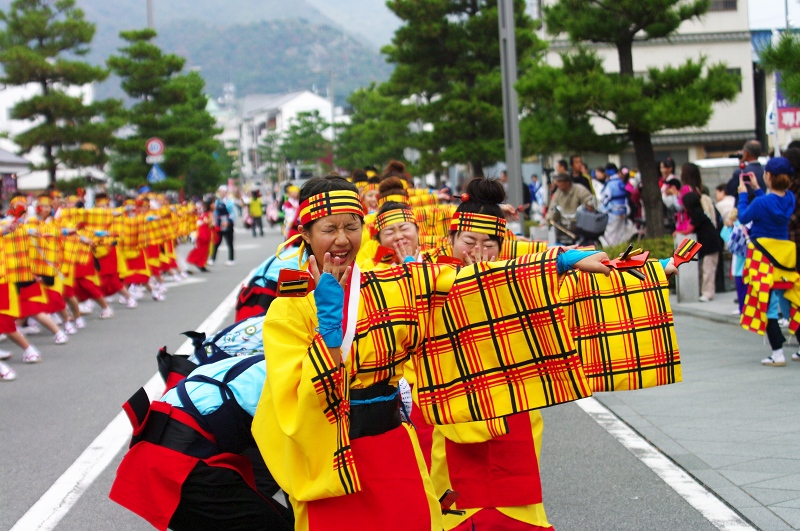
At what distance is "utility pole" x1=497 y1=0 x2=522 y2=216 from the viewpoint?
17.0 meters

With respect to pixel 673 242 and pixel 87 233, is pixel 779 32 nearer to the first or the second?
pixel 673 242

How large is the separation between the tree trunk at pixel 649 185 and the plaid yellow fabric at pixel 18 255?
9.68m

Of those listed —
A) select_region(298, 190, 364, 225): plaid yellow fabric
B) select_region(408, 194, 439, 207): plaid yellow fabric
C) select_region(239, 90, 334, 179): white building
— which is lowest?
select_region(298, 190, 364, 225): plaid yellow fabric

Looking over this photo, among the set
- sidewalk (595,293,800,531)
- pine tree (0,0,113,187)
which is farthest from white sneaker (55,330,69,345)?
pine tree (0,0,113,187)

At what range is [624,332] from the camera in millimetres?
4043

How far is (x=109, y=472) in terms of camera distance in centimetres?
662

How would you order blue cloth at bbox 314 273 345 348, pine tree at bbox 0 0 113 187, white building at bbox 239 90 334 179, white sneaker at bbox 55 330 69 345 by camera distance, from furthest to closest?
1. white building at bbox 239 90 334 179
2. pine tree at bbox 0 0 113 187
3. white sneaker at bbox 55 330 69 345
4. blue cloth at bbox 314 273 345 348

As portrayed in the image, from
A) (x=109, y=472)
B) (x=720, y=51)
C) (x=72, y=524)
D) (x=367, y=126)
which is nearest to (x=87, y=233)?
(x=109, y=472)

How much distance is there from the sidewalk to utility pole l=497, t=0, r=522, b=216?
6646mm

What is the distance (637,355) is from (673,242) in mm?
11804

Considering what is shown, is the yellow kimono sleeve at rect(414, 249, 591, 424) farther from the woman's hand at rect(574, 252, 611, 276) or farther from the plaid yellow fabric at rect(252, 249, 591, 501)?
the woman's hand at rect(574, 252, 611, 276)

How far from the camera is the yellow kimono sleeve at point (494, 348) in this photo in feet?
11.6

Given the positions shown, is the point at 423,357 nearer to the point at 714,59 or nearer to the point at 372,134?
the point at 714,59

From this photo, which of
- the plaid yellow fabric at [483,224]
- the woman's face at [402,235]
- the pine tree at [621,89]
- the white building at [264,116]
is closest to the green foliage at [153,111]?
the pine tree at [621,89]
